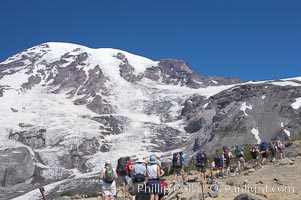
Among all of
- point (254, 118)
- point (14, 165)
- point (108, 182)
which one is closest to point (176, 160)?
point (108, 182)

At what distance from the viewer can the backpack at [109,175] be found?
13.7m

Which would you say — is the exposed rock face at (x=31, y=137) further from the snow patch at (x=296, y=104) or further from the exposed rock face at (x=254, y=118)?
the snow patch at (x=296, y=104)

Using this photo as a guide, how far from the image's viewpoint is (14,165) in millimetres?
125188

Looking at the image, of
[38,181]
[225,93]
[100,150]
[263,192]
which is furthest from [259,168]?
[225,93]

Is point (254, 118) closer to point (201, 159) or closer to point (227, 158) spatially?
point (227, 158)

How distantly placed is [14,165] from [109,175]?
118555 mm

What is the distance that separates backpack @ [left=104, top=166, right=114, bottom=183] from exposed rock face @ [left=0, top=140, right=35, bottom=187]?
114308 millimetres

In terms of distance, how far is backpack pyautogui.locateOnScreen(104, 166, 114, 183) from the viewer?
44.9 feet

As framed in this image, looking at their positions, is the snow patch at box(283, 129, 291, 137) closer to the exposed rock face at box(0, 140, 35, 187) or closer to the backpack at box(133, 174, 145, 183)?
the exposed rock face at box(0, 140, 35, 187)

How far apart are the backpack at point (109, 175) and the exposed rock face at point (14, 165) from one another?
11431cm

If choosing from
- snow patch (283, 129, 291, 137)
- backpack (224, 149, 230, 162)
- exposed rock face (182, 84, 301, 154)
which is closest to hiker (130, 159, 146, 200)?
backpack (224, 149, 230, 162)

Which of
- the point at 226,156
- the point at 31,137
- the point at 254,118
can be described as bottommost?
the point at 226,156

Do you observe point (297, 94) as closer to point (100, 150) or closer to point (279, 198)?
point (100, 150)

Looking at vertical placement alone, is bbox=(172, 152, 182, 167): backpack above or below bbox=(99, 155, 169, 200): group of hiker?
above
